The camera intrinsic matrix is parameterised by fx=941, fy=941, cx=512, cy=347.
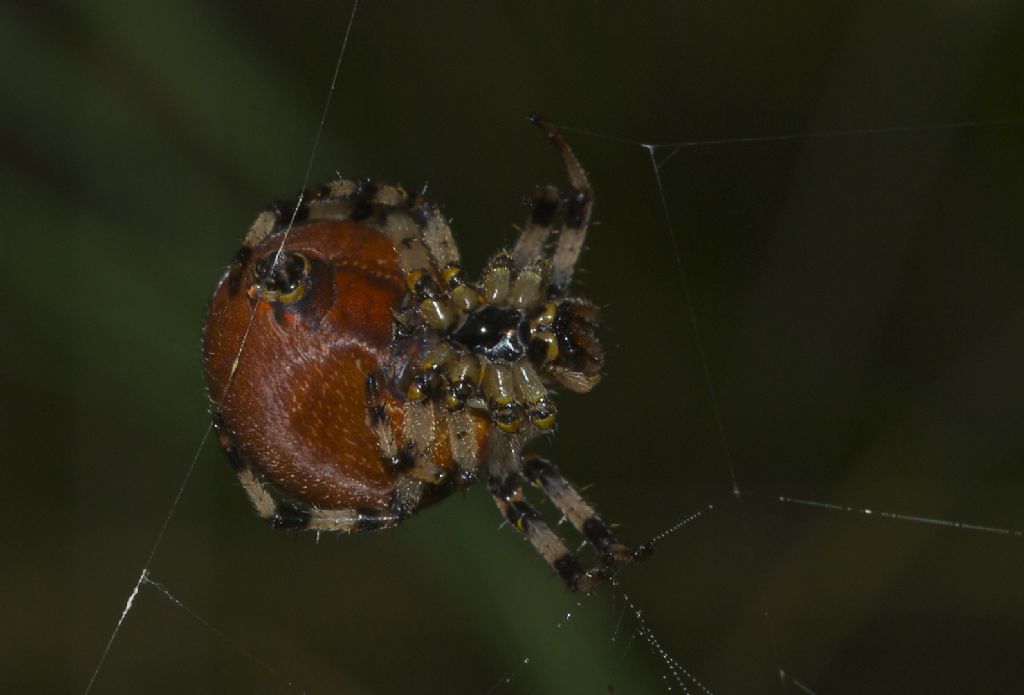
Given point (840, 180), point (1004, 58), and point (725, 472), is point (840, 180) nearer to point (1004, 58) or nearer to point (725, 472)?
point (1004, 58)

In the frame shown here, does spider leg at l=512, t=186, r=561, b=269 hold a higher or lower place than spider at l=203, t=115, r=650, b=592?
higher

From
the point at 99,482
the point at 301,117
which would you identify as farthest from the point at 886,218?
the point at 99,482

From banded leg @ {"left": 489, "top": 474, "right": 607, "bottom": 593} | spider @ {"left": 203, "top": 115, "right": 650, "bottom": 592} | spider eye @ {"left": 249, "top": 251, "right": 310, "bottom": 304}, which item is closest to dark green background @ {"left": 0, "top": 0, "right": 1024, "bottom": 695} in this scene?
banded leg @ {"left": 489, "top": 474, "right": 607, "bottom": 593}

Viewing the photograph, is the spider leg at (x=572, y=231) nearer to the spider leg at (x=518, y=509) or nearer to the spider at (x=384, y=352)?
the spider at (x=384, y=352)

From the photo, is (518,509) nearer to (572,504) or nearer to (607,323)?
(572,504)

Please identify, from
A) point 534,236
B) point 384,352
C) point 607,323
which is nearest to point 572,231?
point 534,236

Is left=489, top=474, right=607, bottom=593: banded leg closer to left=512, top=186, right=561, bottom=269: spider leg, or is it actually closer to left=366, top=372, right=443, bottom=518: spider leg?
left=366, top=372, right=443, bottom=518: spider leg
